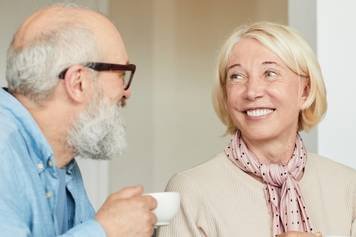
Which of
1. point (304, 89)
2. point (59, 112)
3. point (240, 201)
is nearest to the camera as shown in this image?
point (59, 112)

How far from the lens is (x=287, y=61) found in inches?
62.3

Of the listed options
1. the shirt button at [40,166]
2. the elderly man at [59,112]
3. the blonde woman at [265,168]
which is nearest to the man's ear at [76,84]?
the elderly man at [59,112]

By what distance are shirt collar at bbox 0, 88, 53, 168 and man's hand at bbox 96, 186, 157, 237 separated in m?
0.16

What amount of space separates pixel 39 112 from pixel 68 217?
0.81 feet

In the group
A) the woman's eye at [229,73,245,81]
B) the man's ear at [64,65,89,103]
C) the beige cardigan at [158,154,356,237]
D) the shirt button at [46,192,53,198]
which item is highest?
the man's ear at [64,65,89,103]

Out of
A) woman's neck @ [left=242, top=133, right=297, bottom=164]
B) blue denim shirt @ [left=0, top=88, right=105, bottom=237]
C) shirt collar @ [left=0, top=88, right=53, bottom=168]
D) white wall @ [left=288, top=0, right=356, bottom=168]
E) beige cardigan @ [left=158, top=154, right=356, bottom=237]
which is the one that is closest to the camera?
blue denim shirt @ [left=0, top=88, right=105, bottom=237]

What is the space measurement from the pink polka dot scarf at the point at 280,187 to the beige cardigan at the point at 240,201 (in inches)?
0.7

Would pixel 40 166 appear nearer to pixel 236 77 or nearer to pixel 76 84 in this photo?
pixel 76 84

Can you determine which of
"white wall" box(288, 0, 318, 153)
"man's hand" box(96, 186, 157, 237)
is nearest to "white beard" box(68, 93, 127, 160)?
"man's hand" box(96, 186, 157, 237)

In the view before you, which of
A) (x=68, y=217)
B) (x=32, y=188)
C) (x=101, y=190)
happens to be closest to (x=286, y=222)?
(x=68, y=217)

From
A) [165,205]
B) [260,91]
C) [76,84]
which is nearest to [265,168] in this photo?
[260,91]

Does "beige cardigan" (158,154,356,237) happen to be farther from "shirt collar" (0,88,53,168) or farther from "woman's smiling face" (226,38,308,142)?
"shirt collar" (0,88,53,168)

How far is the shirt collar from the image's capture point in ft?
3.87

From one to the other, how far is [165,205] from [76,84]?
0.27m
